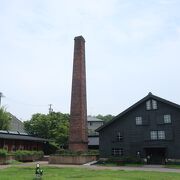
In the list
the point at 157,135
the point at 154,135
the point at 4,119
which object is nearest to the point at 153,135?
the point at 154,135

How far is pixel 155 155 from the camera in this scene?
37.6 metres

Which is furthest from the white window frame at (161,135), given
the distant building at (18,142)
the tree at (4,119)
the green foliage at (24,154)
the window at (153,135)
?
the tree at (4,119)

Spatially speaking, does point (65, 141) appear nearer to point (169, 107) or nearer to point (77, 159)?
point (77, 159)

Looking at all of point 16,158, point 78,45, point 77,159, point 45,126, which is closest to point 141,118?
point 77,159

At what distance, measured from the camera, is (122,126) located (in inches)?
1550

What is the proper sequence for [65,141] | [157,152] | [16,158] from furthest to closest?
[65,141] → [16,158] → [157,152]

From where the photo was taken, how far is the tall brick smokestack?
1583 inches

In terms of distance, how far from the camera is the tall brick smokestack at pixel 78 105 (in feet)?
132

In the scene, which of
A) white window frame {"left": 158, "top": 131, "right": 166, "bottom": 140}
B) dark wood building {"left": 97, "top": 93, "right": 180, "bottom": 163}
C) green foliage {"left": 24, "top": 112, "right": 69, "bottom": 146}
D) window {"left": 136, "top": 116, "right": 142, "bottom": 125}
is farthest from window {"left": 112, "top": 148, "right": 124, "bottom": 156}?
green foliage {"left": 24, "top": 112, "right": 69, "bottom": 146}

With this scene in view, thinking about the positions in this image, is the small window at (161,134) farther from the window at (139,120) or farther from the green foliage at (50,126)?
the green foliage at (50,126)

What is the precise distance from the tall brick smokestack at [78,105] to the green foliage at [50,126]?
14.1 meters

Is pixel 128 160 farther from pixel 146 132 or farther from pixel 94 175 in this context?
pixel 94 175

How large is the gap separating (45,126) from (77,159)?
22455 mm

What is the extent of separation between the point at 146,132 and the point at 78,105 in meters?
9.61
